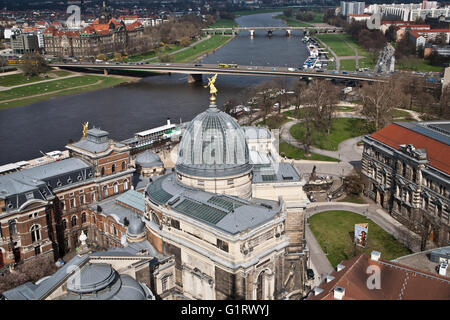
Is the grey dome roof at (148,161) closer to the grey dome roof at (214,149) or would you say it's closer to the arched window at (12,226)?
the arched window at (12,226)

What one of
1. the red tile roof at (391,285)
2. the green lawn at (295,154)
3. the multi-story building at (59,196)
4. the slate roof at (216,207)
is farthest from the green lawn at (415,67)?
the red tile roof at (391,285)

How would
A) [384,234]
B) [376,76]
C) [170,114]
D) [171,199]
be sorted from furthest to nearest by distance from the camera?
[376,76]
[170,114]
[384,234]
[171,199]

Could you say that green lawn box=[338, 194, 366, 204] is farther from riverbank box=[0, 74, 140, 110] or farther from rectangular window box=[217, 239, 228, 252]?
riverbank box=[0, 74, 140, 110]

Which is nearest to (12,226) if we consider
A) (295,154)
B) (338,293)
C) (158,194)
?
(158,194)

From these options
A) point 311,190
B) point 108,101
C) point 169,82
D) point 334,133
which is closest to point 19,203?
point 311,190

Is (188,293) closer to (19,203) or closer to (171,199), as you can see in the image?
(171,199)

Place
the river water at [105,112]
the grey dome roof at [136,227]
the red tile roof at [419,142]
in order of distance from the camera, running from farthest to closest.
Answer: the river water at [105,112] → the red tile roof at [419,142] → the grey dome roof at [136,227]

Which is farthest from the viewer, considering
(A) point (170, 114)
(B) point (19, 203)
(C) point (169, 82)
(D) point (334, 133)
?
(C) point (169, 82)
